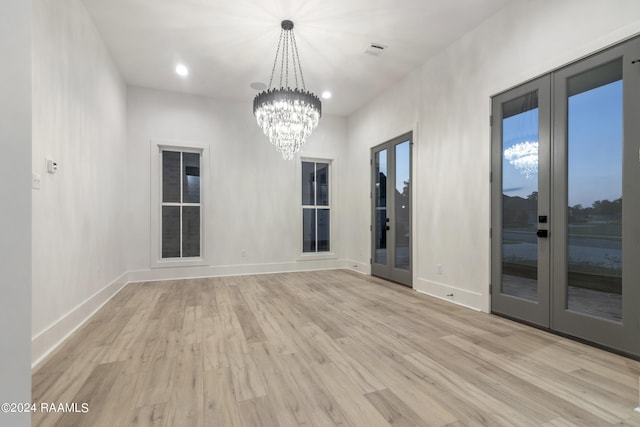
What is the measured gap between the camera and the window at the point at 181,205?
217 inches

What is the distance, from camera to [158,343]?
2555mm

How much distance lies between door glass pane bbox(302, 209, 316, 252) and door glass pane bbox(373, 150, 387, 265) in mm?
1466

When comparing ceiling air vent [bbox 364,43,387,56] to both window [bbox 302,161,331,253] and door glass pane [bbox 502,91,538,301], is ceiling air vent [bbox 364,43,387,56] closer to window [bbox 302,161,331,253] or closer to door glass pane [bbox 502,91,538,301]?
door glass pane [bbox 502,91,538,301]

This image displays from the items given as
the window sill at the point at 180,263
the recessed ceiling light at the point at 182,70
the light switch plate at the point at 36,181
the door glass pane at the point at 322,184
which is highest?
the recessed ceiling light at the point at 182,70

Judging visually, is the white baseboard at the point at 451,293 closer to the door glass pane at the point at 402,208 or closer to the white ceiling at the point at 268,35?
the door glass pane at the point at 402,208

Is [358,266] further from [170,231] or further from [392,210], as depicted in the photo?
[170,231]

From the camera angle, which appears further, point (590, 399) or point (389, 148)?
point (389, 148)

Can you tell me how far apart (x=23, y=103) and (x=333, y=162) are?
5919mm

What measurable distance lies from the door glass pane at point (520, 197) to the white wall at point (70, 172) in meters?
4.27

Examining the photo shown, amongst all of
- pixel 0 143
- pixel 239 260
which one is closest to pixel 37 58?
pixel 0 143

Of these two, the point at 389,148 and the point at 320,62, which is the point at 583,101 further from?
the point at 320,62

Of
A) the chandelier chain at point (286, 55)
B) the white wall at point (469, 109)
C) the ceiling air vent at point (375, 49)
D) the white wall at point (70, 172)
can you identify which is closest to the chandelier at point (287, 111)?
the chandelier chain at point (286, 55)

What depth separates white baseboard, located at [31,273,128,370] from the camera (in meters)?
2.19

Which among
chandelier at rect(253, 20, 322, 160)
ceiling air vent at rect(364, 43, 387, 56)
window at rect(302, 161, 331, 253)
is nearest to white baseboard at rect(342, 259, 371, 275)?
window at rect(302, 161, 331, 253)
